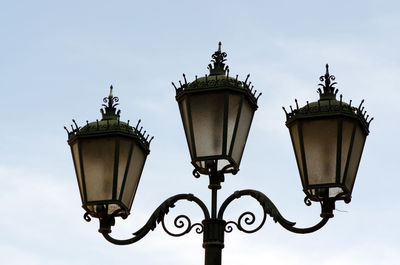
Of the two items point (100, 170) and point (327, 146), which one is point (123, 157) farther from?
point (327, 146)

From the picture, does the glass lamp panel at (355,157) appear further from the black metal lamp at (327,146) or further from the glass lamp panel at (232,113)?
the glass lamp panel at (232,113)

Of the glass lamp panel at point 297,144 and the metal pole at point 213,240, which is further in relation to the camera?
the glass lamp panel at point 297,144

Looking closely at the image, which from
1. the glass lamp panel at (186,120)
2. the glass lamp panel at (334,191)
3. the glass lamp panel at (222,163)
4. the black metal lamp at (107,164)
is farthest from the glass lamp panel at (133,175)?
the glass lamp panel at (334,191)

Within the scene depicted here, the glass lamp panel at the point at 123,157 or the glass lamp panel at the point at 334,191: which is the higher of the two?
the glass lamp panel at the point at 123,157

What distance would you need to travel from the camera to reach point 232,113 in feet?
27.1

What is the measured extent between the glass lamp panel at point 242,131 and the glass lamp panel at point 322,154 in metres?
0.52

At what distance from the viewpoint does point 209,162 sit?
834cm

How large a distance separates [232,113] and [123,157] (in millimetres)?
1079

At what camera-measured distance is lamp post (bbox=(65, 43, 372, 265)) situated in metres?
8.16

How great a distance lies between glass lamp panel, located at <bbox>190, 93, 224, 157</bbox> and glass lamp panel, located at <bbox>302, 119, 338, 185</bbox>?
28.9 inches

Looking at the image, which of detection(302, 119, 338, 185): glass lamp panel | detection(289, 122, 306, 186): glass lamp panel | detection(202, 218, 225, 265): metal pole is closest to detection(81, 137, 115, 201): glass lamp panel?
detection(202, 218, 225, 265): metal pole

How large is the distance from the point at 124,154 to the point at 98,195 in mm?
421

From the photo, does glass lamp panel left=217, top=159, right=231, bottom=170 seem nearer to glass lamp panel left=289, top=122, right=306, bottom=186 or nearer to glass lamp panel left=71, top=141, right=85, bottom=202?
glass lamp panel left=289, top=122, right=306, bottom=186

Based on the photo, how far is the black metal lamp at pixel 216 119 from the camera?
8.16 meters
